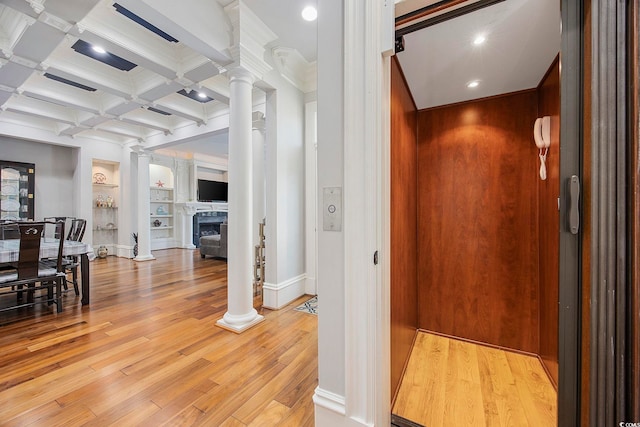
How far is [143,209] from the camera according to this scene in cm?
569

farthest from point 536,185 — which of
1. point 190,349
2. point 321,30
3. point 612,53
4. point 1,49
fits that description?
point 1,49

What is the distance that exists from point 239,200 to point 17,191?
5714 millimetres

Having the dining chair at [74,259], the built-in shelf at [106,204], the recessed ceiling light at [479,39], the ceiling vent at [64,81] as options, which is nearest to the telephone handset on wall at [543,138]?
the recessed ceiling light at [479,39]

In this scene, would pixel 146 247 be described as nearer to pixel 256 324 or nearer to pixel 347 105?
pixel 256 324

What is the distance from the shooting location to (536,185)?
6.23ft

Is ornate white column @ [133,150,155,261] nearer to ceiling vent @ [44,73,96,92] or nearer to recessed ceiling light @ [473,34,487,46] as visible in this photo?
ceiling vent @ [44,73,96,92]

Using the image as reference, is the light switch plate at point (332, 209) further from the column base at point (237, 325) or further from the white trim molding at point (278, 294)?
the white trim molding at point (278, 294)

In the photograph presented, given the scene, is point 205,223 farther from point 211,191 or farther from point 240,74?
point 240,74

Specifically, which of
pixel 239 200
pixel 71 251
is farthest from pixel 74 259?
pixel 239 200

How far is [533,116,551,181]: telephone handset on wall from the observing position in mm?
1664

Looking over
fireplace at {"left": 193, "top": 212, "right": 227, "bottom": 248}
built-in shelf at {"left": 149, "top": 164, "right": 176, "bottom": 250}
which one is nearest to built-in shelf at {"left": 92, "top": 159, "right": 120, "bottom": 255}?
built-in shelf at {"left": 149, "top": 164, "right": 176, "bottom": 250}

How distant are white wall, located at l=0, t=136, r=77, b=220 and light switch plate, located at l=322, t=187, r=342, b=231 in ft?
22.8

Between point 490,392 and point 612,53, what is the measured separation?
1.75 meters

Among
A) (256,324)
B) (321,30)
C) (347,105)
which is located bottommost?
(256,324)
